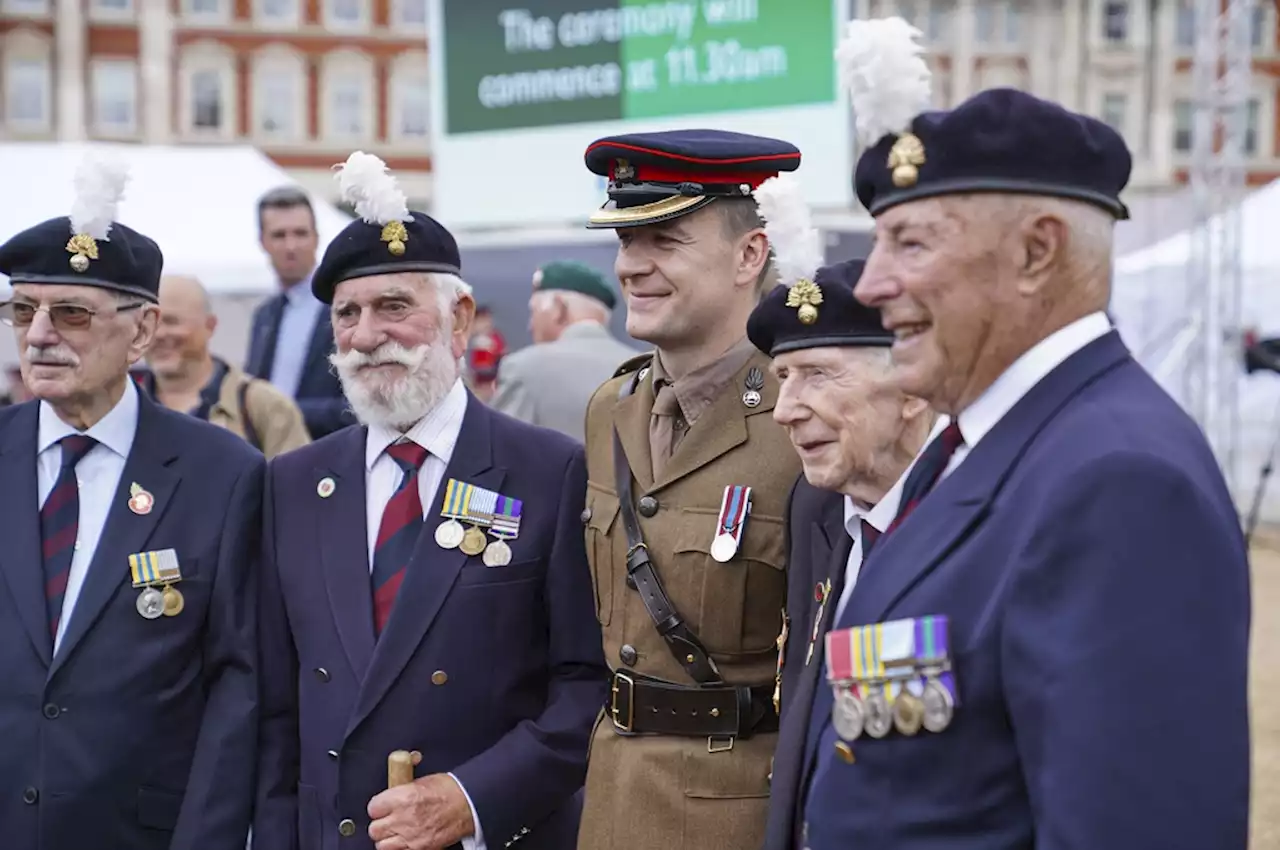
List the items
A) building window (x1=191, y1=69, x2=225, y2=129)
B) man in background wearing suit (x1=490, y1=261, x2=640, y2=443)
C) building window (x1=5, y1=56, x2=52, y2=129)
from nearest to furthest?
man in background wearing suit (x1=490, y1=261, x2=640, y2=443) < building window (x1=5, y1=56, x2=52, y2=129) < building window (x1=191, y1=69, x2=225, y2=129)

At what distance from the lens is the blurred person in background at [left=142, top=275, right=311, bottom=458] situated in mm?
5484

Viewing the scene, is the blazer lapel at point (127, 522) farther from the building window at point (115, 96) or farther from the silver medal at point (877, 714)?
the building window at point (115, 96)

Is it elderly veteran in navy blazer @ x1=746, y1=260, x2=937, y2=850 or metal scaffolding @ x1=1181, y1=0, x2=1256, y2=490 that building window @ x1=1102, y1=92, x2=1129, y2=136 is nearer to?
metal scaffolding @ x1=1181, y1=0, x2=1256, y2=490

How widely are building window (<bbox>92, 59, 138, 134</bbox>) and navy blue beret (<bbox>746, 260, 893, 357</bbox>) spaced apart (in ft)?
137

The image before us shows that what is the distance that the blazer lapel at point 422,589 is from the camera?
323cm

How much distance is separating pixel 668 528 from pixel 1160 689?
58.2 inches

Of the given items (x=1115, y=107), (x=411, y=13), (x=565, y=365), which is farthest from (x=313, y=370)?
(x=1115, y=107)

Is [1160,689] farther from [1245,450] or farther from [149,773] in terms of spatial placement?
[1245,450]

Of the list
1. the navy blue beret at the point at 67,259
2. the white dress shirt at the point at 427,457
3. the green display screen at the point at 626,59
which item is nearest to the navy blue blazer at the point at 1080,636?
the white dress shirt at the point at 427,457

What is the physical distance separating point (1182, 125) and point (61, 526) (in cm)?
4749

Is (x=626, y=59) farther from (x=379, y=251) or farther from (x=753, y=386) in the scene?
(x=753, y=386)

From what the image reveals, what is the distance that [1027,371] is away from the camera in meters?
1.99

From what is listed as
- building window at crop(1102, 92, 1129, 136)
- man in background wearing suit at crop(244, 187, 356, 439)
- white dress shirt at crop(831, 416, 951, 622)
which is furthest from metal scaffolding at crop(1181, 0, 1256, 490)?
building window at crop(1102, 92, 1129, 136)

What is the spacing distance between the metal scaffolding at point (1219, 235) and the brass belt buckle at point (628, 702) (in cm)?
1308
